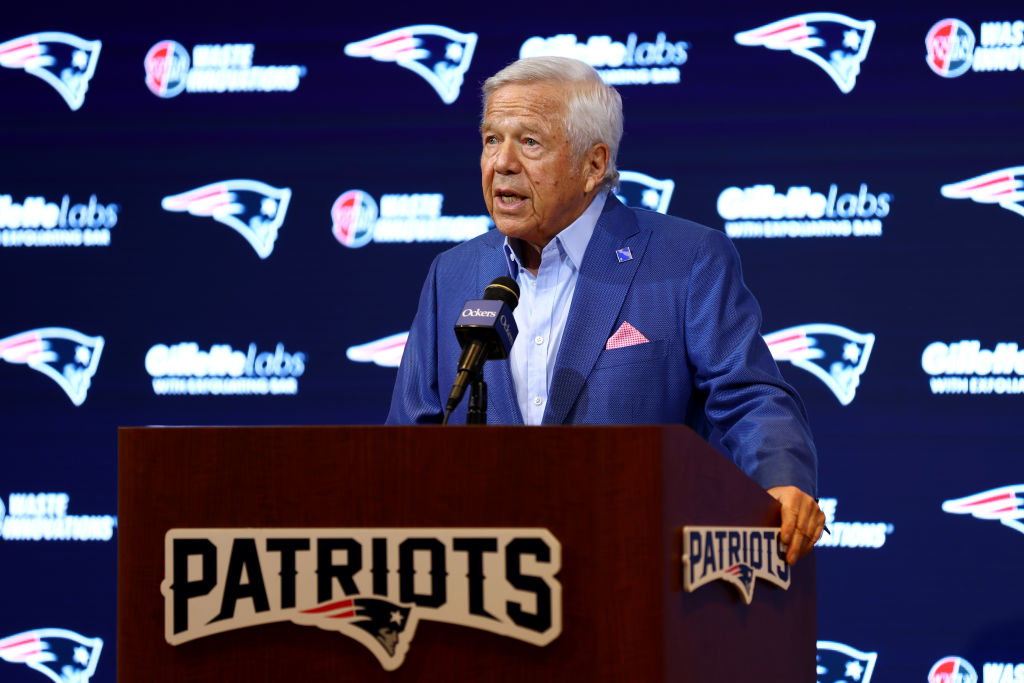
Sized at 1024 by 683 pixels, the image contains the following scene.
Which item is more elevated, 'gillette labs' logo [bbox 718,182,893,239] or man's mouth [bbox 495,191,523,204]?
'gillette labs' logo [bbox 718,182,893,239]

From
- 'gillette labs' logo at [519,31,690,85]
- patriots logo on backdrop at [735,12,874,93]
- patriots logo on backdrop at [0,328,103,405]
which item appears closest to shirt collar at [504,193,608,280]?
'gillette labs' logo at [519,31,690,85]

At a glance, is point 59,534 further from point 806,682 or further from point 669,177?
point 806,682

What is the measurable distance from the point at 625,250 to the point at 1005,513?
1961 mm

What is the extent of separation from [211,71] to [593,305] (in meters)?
2.40

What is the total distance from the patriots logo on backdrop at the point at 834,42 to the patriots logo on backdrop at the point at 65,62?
2.44 m

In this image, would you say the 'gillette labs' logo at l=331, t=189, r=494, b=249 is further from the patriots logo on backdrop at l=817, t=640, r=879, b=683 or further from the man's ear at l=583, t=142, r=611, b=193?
the patriots logo on backdrop at l=817, t=640, r=879, b=683

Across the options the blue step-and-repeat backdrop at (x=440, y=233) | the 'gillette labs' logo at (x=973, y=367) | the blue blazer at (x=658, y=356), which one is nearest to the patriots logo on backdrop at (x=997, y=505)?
the blue step-and-repeat backdrop at (x=440, y=233)

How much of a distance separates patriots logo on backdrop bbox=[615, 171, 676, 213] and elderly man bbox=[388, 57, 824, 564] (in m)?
1.41

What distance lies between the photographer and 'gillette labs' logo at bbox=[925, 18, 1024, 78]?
3.34m

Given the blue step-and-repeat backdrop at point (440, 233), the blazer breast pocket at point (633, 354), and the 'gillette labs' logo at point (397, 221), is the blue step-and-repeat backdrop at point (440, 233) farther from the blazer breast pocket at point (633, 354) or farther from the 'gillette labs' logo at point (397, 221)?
the blazer breast pocket at point (633, 354)

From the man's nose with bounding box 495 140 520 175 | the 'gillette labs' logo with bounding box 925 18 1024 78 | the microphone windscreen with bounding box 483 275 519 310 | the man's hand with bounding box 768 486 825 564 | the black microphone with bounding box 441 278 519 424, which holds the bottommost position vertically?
the man's hand with bounding box 768 486 825 564

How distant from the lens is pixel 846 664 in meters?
3.35

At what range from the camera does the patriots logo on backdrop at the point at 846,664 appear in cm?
334

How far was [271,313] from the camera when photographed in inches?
146
